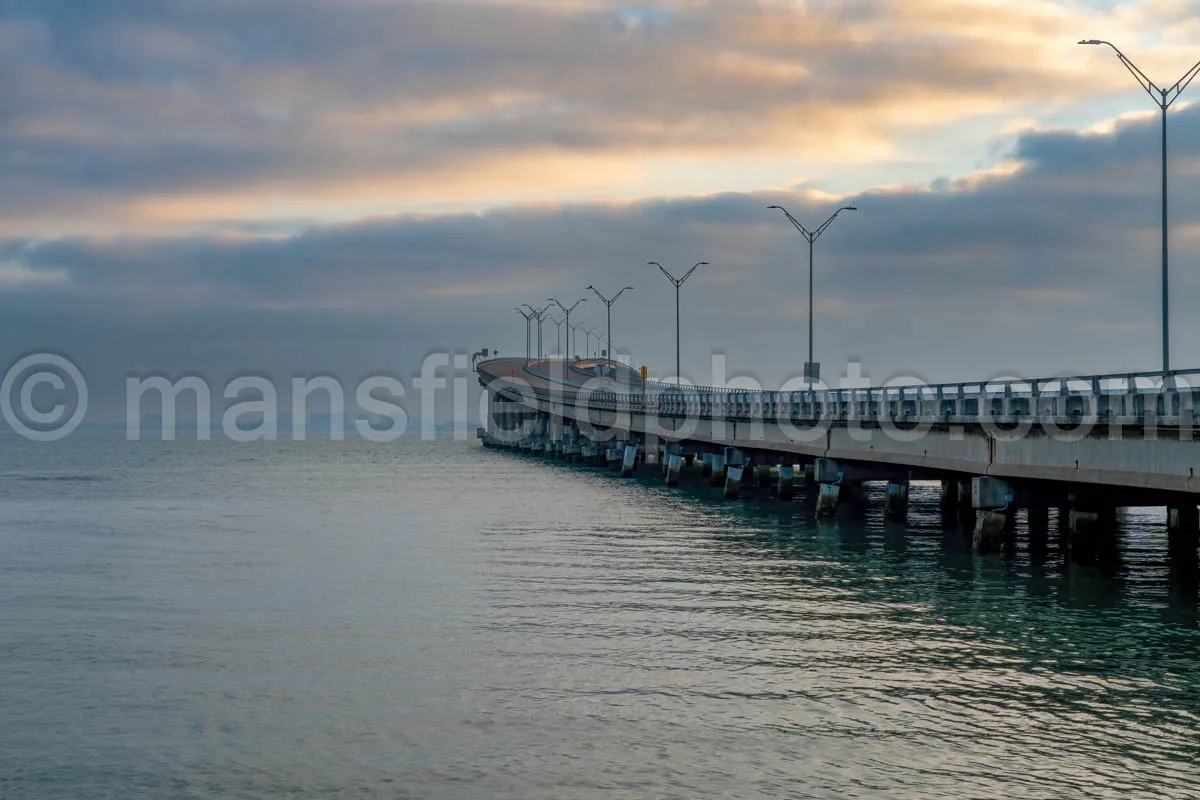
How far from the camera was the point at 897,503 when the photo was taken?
59750 millimetres

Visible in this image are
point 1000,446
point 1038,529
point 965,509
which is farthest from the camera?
point 965,509

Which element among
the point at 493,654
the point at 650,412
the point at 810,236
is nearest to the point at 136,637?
the point at 493,654

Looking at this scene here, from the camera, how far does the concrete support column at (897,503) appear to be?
195 feet

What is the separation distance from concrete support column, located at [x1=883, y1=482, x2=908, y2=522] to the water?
26.5 feet

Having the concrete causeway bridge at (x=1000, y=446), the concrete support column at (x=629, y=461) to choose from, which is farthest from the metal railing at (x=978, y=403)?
the concrete support column at (x=629, y=461)

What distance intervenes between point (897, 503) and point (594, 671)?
37.5 metres

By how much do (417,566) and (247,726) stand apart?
22475 millimetres

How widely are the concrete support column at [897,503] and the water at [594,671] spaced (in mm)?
8072

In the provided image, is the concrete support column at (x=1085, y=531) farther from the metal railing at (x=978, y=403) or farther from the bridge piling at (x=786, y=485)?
the bridge piling at (x=786, y=485)

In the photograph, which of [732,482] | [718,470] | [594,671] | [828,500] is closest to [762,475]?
[718,470]

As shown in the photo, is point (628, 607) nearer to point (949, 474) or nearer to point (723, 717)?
point (723, 717)

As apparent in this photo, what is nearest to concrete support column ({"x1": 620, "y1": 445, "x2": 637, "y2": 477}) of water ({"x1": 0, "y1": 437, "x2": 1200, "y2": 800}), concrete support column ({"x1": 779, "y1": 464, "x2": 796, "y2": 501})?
concrete support column ({"x1": 779, "y1": 464, "x2": 796, "y2": 501})

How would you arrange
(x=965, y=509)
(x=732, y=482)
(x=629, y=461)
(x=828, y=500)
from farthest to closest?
(x=629, y=461), (x=732, y=482), (x=828, y=500), (x=965, y=509)

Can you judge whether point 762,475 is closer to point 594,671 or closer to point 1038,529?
point 1038,529
